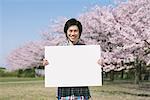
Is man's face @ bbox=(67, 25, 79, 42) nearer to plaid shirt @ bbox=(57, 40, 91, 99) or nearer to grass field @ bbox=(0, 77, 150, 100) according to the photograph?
plaid shirt @ bbox=(57, 40, 91, 99)

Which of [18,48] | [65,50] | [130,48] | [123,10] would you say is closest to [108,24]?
[123,10]

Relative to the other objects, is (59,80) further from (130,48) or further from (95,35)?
Answer: (95,35)

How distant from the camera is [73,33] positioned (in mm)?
4270

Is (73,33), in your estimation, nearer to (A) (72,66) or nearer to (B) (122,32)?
(A) (72,66)

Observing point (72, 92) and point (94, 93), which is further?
point (94, 93)

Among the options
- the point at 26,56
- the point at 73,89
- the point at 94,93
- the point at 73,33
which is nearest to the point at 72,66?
the point at 73,89

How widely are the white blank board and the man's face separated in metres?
0.11

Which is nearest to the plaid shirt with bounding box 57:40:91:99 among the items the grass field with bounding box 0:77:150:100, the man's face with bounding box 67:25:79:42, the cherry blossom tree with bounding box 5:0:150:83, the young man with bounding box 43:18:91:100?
the young man with bounding box 43:18:91:100

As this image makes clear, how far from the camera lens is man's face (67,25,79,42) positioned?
14.0 ft

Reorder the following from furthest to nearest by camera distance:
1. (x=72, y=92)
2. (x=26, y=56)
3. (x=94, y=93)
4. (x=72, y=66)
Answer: (x=26, y=56) → (x=94, y=93) → (x=72, y=66) → (x=72, y=92)

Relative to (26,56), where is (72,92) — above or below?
below

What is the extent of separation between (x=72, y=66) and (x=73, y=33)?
1.30 feet

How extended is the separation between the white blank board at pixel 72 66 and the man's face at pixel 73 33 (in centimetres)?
11

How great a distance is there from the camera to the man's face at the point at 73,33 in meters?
4.26
